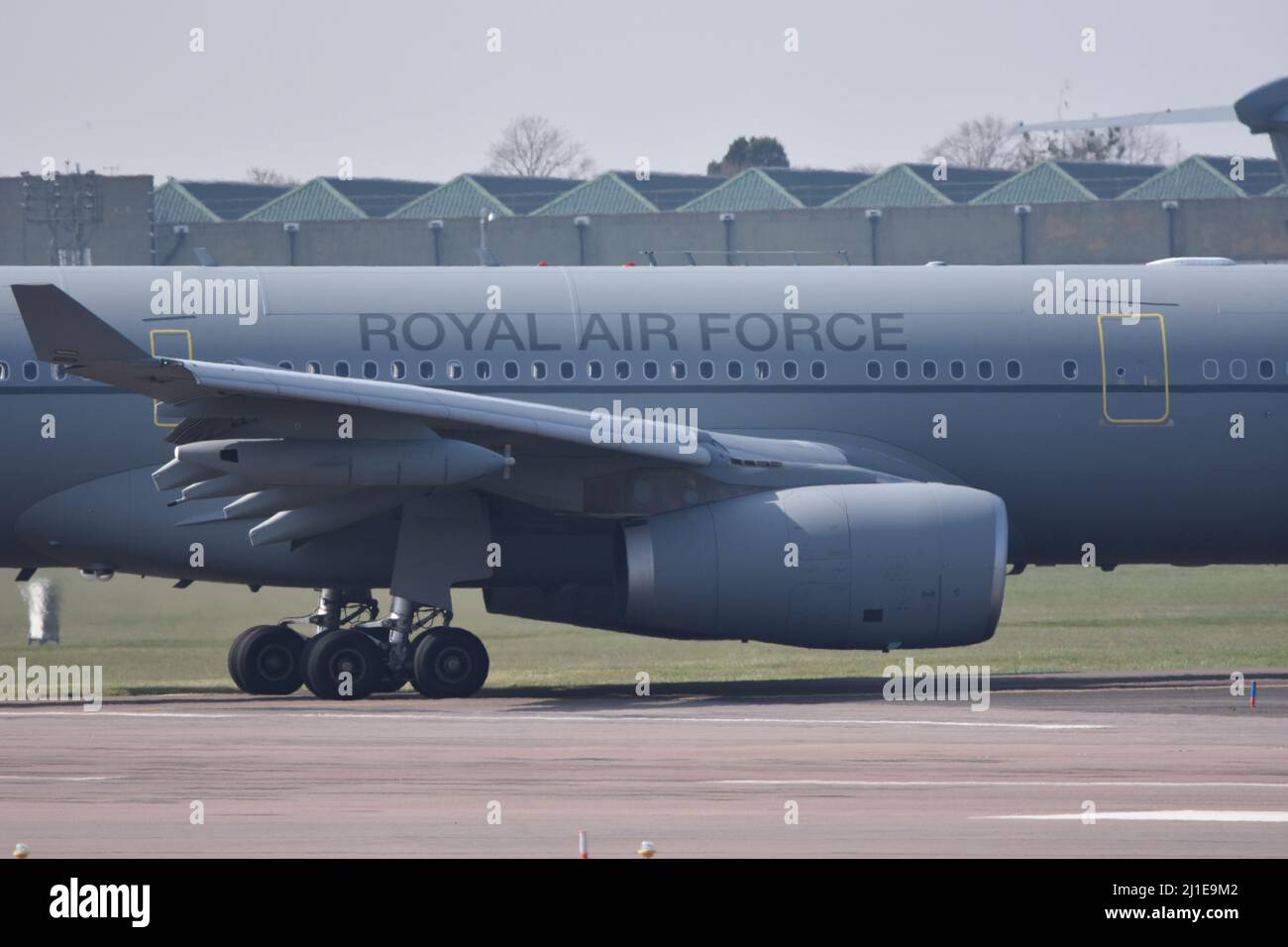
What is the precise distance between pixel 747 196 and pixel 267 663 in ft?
167

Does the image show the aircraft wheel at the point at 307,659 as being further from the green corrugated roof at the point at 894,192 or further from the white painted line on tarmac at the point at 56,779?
the green corrugated roof at the point at 894,192

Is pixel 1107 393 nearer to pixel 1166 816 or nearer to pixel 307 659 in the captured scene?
pixel 307 659

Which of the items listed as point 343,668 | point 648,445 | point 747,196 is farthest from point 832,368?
point 747,196

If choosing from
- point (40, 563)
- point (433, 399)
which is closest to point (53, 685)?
point (40, 563)

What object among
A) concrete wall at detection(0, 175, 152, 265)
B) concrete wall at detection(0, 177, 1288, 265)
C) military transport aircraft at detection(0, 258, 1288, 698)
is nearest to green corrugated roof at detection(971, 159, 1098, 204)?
concrete wall at detection(0, 177, 1288, 265)

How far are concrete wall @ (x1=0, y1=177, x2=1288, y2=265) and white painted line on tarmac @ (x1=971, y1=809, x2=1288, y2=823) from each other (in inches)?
1894

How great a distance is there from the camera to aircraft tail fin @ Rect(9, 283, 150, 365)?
18.1 metres

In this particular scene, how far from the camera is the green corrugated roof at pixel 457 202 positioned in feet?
234

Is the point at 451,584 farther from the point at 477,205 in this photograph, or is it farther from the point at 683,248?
the point at 477,205

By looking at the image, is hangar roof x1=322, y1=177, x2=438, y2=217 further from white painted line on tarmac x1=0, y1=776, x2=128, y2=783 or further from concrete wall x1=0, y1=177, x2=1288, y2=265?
white painted line on tarmac x1=0, y1=776, x2=128, y2=783

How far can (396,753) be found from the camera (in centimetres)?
1591

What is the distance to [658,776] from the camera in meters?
14.5
